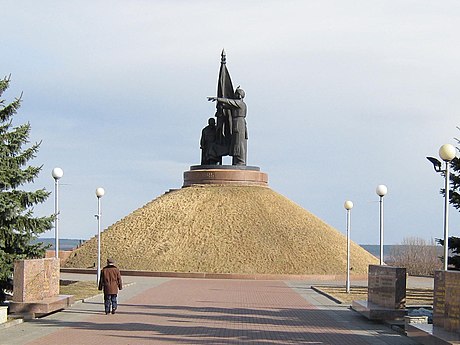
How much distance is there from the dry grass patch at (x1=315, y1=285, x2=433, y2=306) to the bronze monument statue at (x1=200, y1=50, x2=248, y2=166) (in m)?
16.1

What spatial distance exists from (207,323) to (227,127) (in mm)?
28822

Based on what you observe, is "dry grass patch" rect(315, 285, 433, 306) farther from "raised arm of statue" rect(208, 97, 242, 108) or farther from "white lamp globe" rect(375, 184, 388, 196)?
"raised arm of statue" rect(208, 97, 242, 108)

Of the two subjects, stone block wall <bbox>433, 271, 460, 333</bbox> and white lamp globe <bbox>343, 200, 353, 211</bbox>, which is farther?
white lamp globe <bbox>343, 200, 353, 211</bbox>

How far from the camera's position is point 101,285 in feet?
61.1

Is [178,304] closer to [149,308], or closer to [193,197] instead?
[149,308]

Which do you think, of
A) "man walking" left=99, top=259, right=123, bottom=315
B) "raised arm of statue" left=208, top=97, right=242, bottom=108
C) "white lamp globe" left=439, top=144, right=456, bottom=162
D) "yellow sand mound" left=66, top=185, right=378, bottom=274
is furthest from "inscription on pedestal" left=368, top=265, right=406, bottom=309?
"raised arm of statue" left=208, top=97, right=242, bottom=108

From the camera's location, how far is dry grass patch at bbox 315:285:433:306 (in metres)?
23.3

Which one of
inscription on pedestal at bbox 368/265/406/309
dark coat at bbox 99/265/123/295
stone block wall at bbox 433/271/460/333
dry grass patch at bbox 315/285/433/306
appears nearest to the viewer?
stone block wall at bbox 433/271/460/333

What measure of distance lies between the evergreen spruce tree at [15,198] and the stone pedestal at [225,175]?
2618cm

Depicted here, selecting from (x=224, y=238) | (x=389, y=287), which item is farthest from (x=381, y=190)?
(x=224, y=238)

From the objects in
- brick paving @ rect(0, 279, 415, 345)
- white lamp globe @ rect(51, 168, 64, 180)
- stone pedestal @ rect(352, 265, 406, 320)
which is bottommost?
brick paving @ rect(0, 279, 415, 345)

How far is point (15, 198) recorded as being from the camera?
1894cm

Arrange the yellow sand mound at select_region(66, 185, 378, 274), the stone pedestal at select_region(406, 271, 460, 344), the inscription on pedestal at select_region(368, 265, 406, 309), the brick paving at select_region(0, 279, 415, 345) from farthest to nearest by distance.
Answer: the yellow sand mound at select_region(66, 185, 378, 274) → the inscription on pedestal at select_region(368, 265, 406, 309) → the brick paving at select_region(0, 279, 415, 345) → the stone pedestal at select_region(406, 271, 460, 344)

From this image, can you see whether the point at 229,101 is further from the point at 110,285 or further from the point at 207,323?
the point at 207,323
